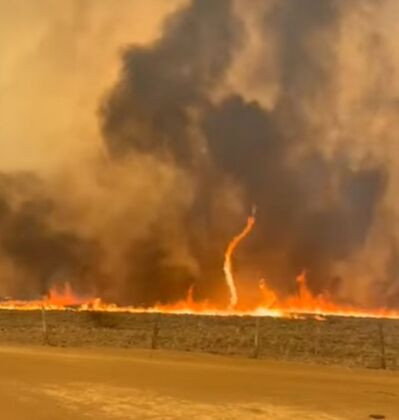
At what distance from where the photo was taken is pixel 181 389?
15297 millimetres

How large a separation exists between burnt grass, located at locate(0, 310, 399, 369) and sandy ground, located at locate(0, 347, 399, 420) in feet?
16.5

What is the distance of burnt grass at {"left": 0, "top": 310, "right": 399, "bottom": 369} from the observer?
27.9 m

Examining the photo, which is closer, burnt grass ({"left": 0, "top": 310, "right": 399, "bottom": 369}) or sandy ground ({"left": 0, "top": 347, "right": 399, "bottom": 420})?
sandy ground ({"left": 0, "top": 347, "right": 399, "bottom": 420})

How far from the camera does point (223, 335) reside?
36.3 m

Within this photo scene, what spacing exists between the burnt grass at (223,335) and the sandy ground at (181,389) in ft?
16.5

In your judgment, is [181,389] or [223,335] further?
[223,335]

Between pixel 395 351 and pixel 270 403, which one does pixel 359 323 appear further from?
pixel 270 403

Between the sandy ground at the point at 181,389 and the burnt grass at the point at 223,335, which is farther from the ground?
the burnt grass at the point at 223,335

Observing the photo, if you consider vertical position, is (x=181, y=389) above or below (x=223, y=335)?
below

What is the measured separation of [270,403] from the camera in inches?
546

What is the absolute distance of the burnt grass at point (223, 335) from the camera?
2794cm

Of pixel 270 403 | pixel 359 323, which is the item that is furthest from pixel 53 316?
pixel 270 403

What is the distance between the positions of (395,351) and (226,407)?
1910 centimetres

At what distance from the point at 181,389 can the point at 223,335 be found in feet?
69.7
